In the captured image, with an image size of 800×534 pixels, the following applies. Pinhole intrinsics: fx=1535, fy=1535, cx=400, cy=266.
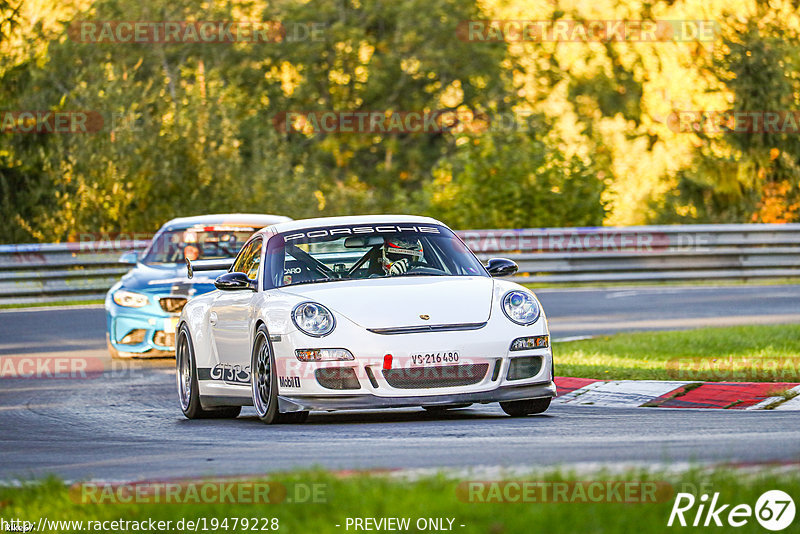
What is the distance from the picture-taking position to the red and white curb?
11.3m

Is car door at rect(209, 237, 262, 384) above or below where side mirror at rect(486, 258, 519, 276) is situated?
below

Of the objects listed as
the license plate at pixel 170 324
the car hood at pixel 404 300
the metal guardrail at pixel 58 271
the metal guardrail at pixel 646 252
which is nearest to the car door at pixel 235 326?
the car hood at pixel 404 300

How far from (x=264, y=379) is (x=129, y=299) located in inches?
261

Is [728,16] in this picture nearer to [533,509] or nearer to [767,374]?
[767,374]

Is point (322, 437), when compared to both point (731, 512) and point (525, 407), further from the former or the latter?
point (731, 512)

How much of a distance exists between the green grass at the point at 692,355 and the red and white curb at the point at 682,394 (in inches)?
17.3

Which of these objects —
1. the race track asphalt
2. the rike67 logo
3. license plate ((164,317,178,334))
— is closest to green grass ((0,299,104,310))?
license plate ((164,317,178,334))

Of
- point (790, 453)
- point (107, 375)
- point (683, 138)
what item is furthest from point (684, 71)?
point (790, 453)

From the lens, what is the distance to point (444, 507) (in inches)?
234

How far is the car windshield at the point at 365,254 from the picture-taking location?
1095 centimetres

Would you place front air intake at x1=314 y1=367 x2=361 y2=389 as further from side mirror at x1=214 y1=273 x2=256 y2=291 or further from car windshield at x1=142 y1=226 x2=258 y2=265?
car windshield at x1=142 y1=226 x2=258 y2=265

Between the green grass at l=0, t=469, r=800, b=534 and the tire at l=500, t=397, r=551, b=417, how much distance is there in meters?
3.86

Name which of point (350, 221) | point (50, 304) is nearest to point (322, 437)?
point (350, 221)

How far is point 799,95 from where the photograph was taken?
121 feet
